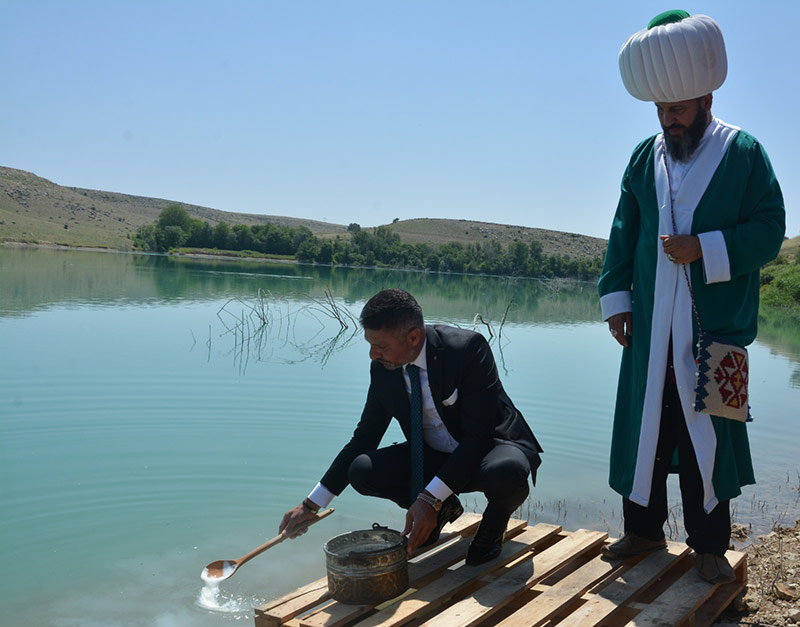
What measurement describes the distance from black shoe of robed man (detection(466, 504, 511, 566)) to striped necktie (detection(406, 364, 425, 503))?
31 cm

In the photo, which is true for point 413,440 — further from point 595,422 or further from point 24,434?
point 595,422

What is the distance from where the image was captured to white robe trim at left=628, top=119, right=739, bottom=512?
9.66 ft

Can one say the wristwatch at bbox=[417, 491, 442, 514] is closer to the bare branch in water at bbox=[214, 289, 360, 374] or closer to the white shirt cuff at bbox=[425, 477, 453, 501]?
the white shirt cuff at bbox=[425, 477, 453, 501]

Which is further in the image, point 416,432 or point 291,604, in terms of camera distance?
point 416,432

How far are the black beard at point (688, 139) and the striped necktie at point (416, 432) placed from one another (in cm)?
136

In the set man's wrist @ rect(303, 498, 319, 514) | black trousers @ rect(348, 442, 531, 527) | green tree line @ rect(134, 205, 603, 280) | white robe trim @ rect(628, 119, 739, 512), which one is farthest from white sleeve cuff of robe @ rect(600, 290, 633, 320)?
green tree line @ rect(134, 205, 603, 280)

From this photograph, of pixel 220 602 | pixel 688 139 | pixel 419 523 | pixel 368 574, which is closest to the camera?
pixel 368 574

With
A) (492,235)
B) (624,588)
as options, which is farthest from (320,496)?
(492,235)

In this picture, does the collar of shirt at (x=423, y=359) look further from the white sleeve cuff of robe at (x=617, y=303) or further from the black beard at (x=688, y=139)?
the black beard at (x=688, y=139)

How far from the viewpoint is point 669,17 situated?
2949 mm

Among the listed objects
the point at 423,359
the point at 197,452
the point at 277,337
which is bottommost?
the point at 197,452

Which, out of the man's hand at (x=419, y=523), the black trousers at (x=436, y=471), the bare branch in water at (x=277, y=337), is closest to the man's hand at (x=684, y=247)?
the black trousers at (x=436, y=471)

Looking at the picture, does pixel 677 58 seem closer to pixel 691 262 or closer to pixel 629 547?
pixel 691 262

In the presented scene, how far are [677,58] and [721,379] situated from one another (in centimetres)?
118
